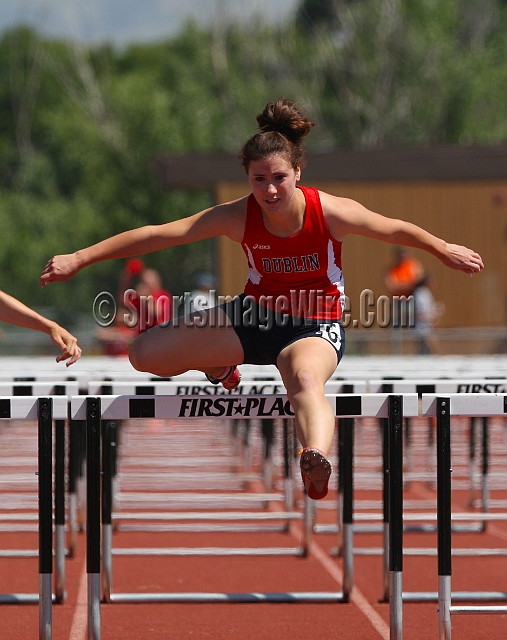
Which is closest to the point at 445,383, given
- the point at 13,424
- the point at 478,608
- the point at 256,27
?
the point at 478,608

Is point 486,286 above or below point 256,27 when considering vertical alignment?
below

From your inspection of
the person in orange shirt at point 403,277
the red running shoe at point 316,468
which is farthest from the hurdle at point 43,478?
the person in orange shirt at point 403,277

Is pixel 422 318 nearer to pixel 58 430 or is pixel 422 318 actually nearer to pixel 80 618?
pixel 80 618

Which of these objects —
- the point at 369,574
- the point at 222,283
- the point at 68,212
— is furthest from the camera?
the point at 68,212

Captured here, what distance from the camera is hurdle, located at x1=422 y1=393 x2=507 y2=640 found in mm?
4535

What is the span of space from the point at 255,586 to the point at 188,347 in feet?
6.96

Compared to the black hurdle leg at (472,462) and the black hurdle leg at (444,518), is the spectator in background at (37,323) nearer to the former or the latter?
the black hurdle leg at (444,518)

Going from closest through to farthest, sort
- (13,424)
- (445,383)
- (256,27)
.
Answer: (445,383), (13,424), (256,27)

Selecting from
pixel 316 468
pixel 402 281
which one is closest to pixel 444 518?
pixel 316 468

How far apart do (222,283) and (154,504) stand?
9.70 m

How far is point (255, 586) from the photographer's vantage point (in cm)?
648

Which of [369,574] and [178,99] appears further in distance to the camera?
[178,99]

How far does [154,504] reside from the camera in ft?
29.7

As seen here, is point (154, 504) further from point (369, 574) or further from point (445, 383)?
point (445, 383)
